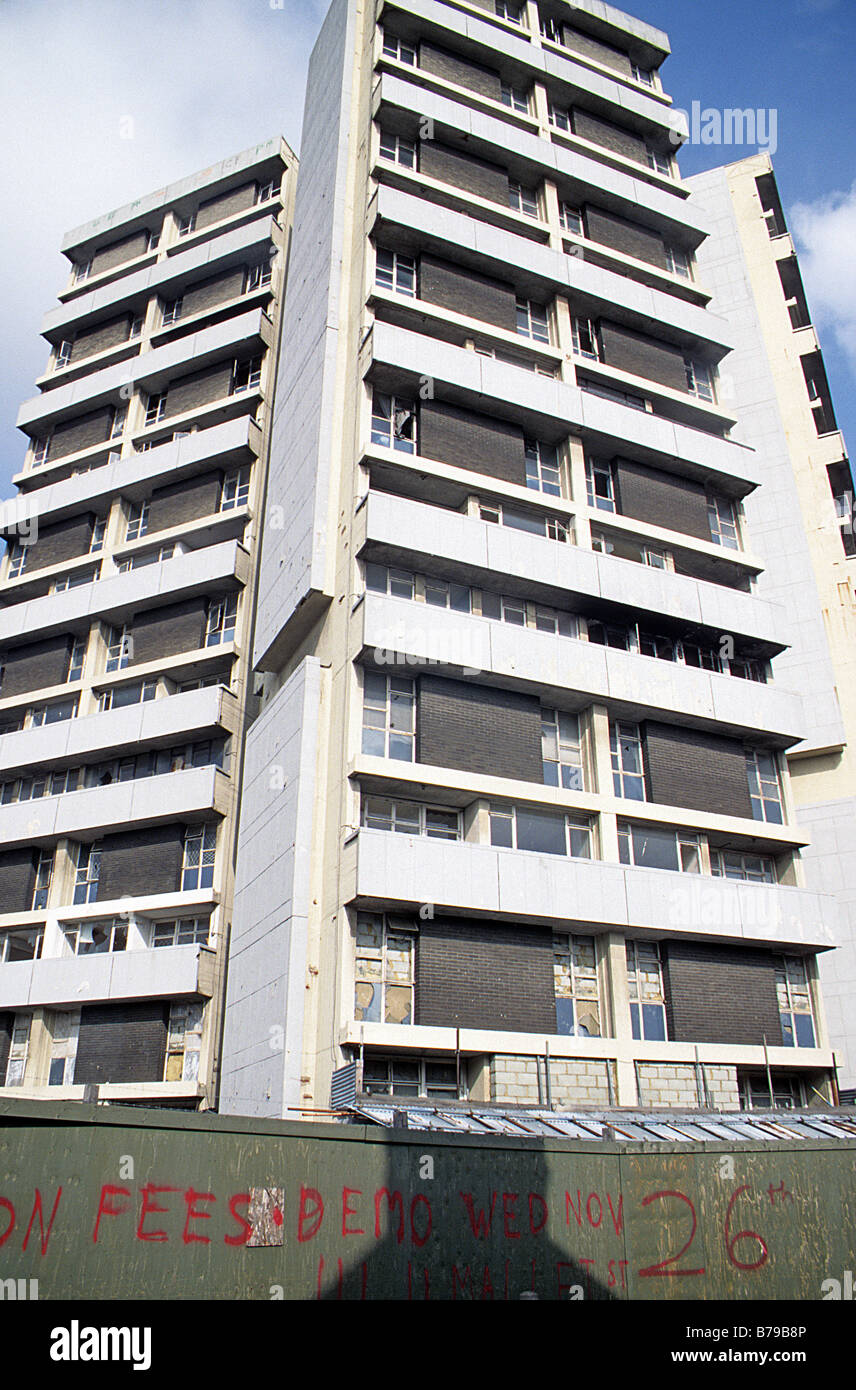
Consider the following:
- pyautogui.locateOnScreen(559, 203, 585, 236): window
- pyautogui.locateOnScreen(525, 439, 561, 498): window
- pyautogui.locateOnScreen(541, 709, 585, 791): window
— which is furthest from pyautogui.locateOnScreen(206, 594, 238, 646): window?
pyautogui.locateOnScreen(559, 203, 585, 236): window

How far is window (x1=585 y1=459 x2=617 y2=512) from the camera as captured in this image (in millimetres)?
33719

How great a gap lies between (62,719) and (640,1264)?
31886 millimetres

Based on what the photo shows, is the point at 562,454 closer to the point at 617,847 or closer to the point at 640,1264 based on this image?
the point at 617,847

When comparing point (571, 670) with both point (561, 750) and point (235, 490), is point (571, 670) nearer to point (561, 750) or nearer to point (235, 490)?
point (561, 750)

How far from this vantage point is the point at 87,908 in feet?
110

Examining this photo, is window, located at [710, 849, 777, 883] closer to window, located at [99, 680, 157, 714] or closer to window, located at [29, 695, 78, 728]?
window, located at [99, 680, 157, 714]

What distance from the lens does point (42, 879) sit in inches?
1405

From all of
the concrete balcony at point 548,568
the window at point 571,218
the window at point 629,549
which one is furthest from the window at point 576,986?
the window at point 571,218

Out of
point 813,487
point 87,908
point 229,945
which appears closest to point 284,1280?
point 229,945

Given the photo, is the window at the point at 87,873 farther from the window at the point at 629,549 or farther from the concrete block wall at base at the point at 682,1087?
the window at the point at 629,549

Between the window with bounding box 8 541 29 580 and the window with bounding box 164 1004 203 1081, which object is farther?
the window with bounding box 8 541 29 580

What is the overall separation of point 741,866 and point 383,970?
12547 millimetres

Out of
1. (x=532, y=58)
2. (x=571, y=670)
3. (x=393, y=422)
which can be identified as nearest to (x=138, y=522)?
(x=393, y=422)

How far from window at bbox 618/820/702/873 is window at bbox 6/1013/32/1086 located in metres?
20.0
